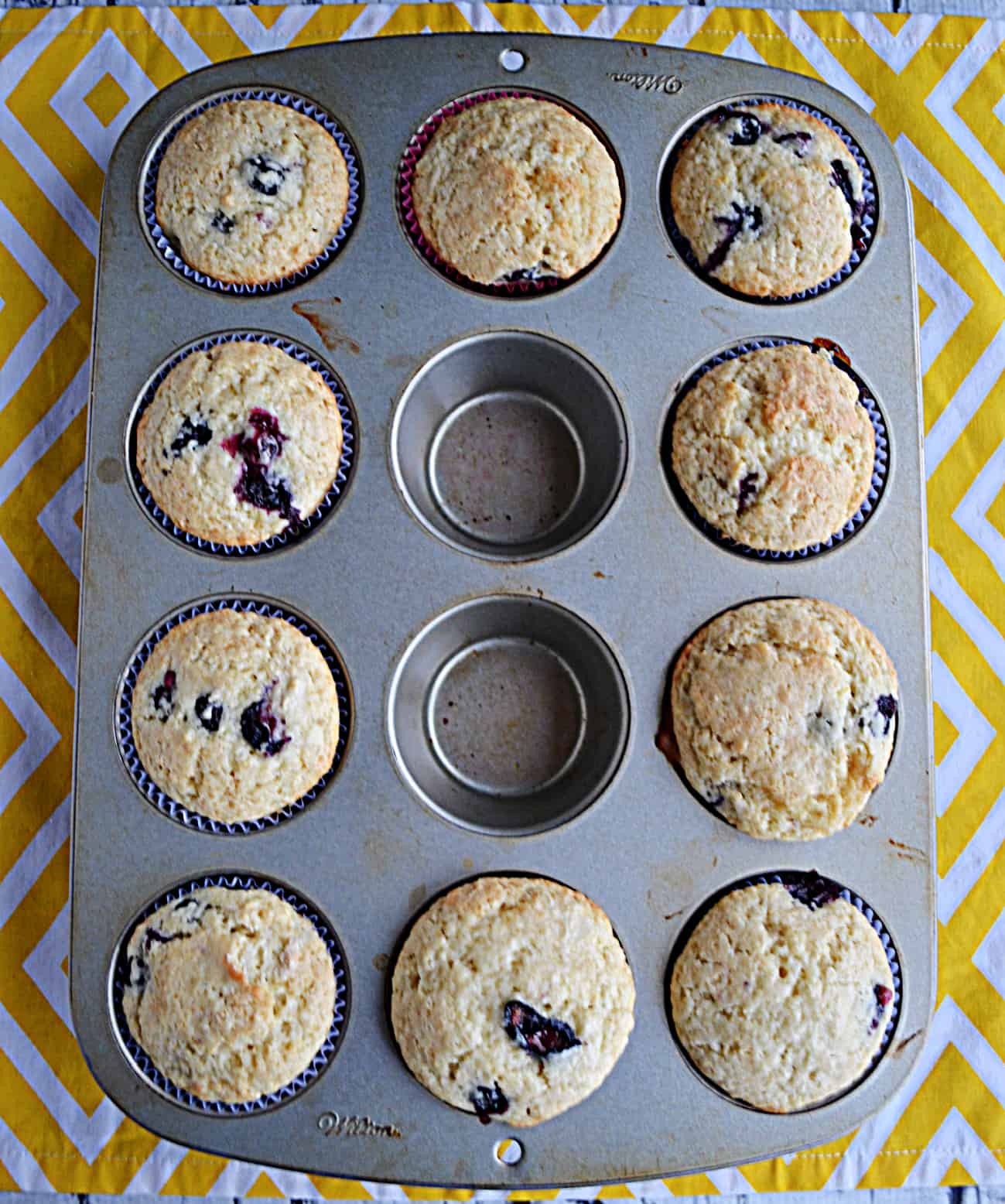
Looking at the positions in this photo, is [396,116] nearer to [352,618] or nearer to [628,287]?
[628,287]

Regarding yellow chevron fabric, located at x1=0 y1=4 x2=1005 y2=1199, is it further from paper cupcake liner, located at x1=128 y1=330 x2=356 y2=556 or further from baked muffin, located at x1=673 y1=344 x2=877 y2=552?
baked muffin, located at x1=673 y1=344 x2=877 y2=552

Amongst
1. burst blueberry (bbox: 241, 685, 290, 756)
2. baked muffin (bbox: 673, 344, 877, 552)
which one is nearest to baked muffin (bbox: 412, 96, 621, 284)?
baked muffin (bbox: 673, 344, 877, 552)

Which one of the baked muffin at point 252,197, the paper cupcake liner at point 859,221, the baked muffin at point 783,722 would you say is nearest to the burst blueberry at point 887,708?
the baked muffin at point 783,722

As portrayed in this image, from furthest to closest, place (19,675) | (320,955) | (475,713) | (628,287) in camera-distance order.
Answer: (19,675) → (475,713) → (628,287) → (320,955)

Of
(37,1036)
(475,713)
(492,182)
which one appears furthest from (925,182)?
(37,1036)

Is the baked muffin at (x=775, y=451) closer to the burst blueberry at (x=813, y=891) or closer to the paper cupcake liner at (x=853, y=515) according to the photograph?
the paper cupcake liner at (x=853, y=515)

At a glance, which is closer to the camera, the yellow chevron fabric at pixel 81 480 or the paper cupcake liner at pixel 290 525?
the paper cupcake liner at pixel 290 525
